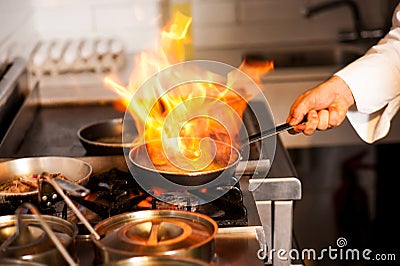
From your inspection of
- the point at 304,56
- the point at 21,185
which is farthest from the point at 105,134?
the point at 304,56

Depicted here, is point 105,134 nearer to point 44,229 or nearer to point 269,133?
point 269,133

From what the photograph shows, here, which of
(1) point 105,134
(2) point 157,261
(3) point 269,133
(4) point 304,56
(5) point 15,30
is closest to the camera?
(2) point 157,261

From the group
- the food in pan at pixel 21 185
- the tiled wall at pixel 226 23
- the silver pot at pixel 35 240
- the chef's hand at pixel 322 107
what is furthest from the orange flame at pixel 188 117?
the tiled wall at pixel 226 23

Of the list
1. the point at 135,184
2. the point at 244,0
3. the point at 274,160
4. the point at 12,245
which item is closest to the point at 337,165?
the point at 244,0

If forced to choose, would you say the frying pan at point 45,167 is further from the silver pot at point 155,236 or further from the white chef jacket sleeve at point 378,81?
the white chef jacket sleeve at point 378,81

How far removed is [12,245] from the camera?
3.62 feet

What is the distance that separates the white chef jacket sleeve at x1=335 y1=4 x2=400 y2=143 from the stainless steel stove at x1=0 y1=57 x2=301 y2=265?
221 millimetres

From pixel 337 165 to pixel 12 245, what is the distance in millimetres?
1871

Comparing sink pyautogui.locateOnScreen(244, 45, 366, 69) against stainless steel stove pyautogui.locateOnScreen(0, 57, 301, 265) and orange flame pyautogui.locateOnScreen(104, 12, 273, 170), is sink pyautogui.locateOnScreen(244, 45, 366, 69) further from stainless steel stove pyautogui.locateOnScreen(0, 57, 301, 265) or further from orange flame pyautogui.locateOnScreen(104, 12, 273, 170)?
stainless steel stove pyautogui.locateOnScreen(0, 57, 301, 265)

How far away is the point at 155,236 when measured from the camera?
3.63ft

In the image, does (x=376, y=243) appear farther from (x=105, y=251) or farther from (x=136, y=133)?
(x=105, y=251)

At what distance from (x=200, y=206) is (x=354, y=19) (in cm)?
182

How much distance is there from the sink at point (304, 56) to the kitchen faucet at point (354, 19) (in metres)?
0.09

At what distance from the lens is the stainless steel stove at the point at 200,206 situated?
4.07ft
